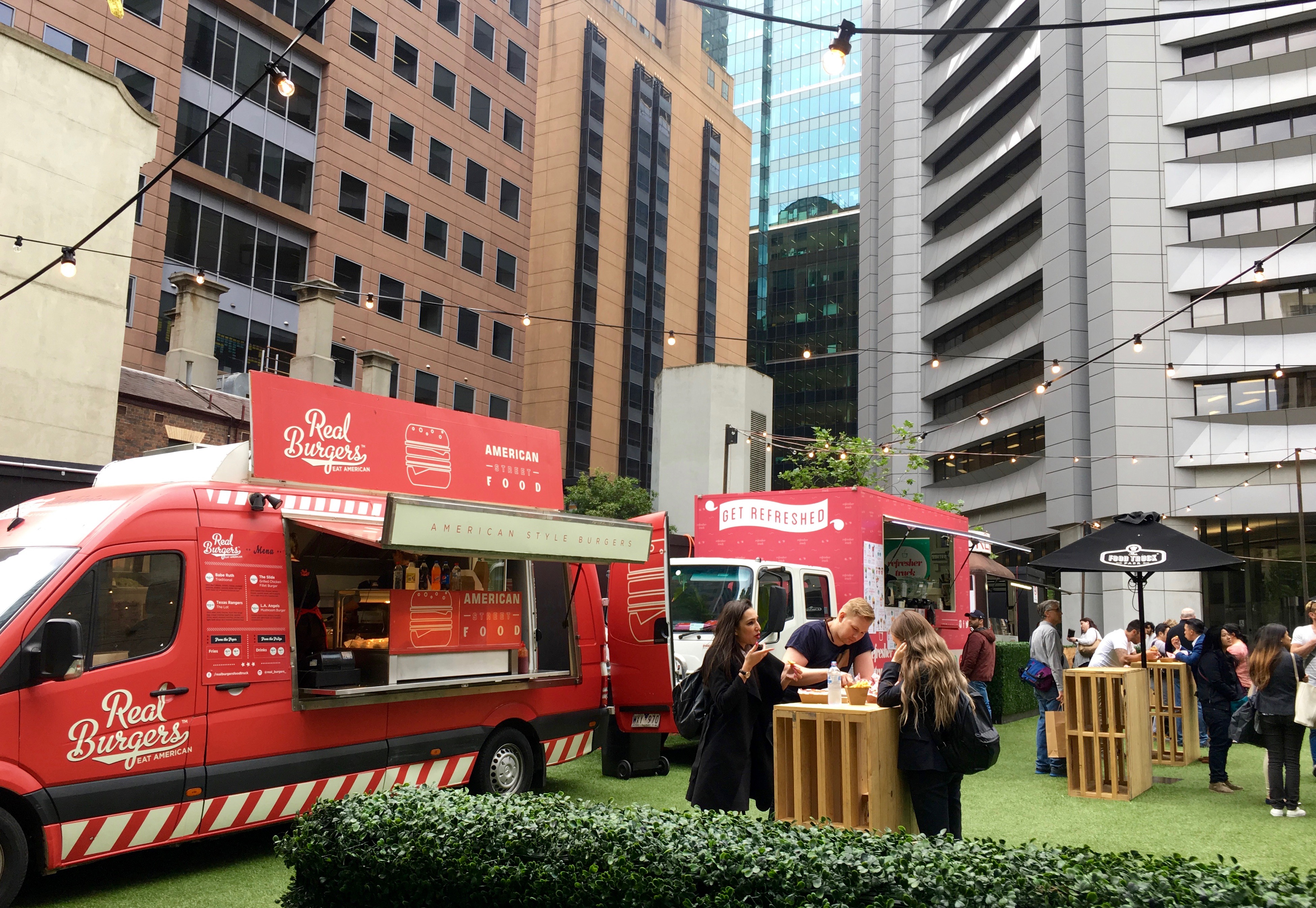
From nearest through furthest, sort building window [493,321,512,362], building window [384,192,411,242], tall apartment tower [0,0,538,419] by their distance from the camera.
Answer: tall apartment tower [0,0,538,419]
building window [384,192,411,242]
building window [493,321,512,362]

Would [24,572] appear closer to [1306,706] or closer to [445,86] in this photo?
[1306,706]

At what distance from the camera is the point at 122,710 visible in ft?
20.7

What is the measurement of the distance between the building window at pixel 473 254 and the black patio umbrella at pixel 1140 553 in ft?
116

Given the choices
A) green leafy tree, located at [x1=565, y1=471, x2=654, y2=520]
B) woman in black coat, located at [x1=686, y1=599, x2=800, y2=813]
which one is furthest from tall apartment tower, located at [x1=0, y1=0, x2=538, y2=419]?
woman in black coat, located at [x1=686, y1=599, x2=800, y2=813]

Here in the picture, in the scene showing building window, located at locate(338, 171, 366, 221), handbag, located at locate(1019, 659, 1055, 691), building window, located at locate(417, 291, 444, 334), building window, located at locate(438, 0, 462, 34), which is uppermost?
building window, located at locate(438, 0, 462, 34)

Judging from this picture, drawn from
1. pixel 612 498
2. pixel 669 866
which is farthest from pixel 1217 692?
pixel 612 498

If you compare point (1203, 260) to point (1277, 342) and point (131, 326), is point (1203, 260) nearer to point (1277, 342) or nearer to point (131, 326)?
point (1277, 342)

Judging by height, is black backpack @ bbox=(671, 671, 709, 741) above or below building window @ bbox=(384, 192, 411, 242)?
below

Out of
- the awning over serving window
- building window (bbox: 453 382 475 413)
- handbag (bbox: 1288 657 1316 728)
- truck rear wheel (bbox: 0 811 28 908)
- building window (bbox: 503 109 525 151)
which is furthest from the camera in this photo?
building window (bbox: 503 109 525 151)

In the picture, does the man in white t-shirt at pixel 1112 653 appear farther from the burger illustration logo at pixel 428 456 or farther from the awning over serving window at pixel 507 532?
the burger illustration logo at pixel 428 456

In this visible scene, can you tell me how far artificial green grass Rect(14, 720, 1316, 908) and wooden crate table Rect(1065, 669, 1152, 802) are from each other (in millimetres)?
197

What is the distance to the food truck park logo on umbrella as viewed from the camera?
35.5 feet

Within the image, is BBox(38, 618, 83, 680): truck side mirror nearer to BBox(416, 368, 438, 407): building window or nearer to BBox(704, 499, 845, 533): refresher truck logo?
BBox(704, 499, 845, 533): refresher truck logo

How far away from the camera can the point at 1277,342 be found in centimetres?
3478
